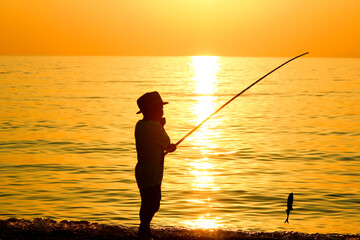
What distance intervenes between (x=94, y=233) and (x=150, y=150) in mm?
1625

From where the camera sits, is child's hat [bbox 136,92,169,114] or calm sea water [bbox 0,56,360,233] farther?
calm sea water [bbox 0,56,360,233]

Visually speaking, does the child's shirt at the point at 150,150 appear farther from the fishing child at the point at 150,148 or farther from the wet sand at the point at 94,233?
the wet sand at the point at 94,233

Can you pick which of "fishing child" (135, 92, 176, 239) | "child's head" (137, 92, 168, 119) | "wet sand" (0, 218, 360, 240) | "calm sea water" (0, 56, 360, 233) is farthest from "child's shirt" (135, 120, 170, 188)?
"calm sea water" (0, 56, 360, 233)

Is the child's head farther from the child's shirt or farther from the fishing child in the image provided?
the child's shirt

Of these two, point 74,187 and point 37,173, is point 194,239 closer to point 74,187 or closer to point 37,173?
point 74,187

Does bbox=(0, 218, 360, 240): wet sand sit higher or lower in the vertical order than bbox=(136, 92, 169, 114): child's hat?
lower

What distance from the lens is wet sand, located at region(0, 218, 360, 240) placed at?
24.1ft

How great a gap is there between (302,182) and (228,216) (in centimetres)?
416

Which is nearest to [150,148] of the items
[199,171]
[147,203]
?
[147,203]

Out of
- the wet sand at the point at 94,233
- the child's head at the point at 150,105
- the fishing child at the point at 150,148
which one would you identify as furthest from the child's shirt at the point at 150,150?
the wet sand at the point at 94,233

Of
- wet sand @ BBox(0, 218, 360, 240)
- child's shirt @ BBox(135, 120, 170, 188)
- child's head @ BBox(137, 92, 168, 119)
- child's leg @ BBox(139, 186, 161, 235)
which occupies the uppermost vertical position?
child's head @ BBox(137, 92, 168, 119)

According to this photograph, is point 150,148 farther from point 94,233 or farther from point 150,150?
point 94,233

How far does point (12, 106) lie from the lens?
39531 millimetres

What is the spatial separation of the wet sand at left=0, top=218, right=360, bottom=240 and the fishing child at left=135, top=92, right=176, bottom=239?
1061mm
